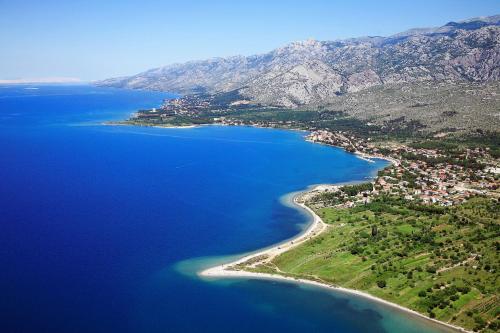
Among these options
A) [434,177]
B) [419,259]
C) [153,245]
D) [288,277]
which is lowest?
[288,277]

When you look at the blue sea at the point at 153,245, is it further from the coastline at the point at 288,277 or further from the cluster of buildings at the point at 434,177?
the cluster of buildings at the point at 434,177

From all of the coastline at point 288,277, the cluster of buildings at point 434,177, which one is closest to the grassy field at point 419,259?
the coastline at point 288,277

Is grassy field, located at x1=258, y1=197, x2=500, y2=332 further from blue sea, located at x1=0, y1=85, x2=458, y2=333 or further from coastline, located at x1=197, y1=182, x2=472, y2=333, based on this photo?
blue sea, located at x1=0, y1=85, x2=458, y2=333

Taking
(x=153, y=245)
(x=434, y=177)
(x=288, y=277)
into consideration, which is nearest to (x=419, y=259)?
(x=288, y=277)

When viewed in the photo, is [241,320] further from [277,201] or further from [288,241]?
[277,201]

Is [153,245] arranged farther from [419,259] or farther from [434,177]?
[434,177]

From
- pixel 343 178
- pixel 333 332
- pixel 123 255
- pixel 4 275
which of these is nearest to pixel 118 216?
pixel 123 255
